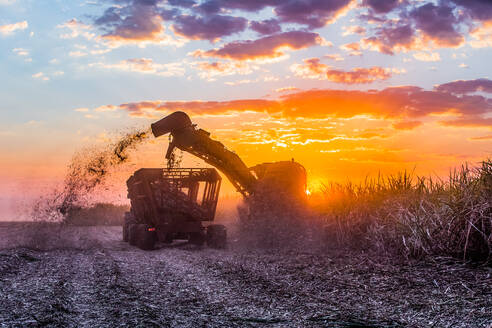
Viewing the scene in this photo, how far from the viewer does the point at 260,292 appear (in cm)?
854

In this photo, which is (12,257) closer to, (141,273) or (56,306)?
(141,273)

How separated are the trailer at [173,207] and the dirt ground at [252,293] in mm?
5283

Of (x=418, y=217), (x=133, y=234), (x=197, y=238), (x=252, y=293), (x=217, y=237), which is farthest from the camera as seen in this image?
(x=197, y=238)

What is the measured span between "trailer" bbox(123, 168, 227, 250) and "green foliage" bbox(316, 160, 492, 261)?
193 inches

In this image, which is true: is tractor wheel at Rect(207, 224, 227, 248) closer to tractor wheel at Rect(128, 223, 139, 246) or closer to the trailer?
the trailer

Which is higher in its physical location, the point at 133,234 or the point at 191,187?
the point at 191,187

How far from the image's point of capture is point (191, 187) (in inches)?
765

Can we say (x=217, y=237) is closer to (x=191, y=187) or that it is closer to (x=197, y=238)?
(x=197, y=238)

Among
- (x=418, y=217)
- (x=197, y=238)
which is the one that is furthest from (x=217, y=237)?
(x=418, y=217)

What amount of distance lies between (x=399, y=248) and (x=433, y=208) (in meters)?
1.21

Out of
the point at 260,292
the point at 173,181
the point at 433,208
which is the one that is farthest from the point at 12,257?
the point at 433,208

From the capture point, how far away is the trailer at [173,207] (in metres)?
17.5

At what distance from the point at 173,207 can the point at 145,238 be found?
1517 mm

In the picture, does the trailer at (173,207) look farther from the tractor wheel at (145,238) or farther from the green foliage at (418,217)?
the green foliage at (418,217)
